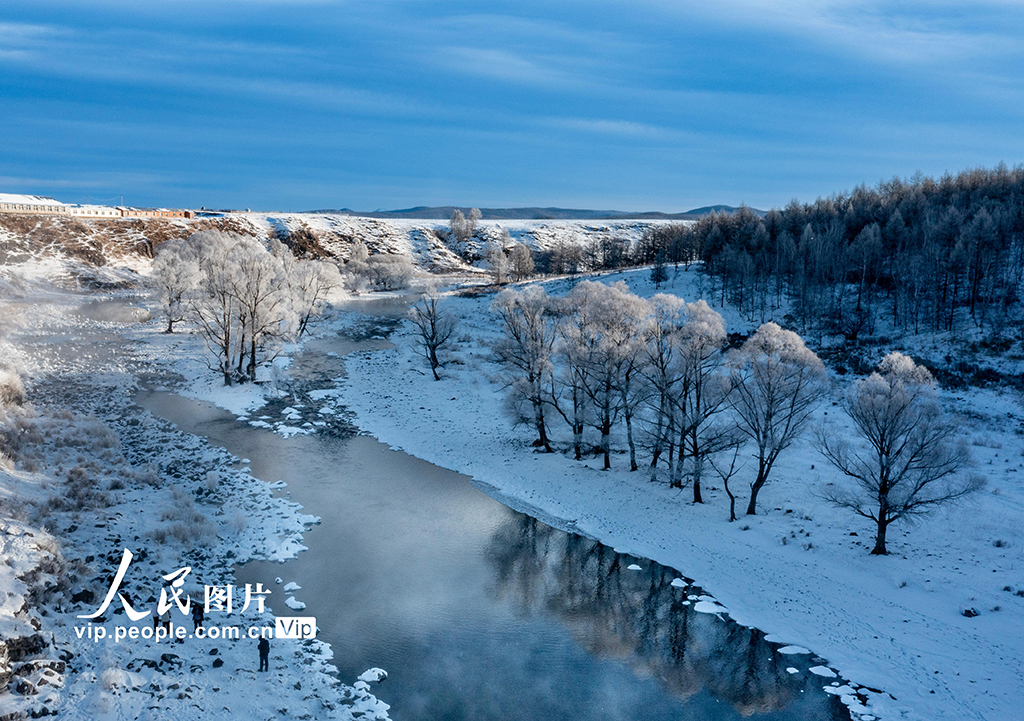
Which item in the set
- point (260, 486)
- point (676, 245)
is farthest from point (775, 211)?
point (260, 486)

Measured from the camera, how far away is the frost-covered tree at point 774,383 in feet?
74.4

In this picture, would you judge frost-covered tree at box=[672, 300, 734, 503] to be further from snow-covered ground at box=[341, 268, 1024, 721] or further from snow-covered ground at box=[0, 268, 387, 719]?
snow-covered ground at box=[0, 268, 387, 719]

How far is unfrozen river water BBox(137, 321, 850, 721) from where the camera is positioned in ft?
47.3

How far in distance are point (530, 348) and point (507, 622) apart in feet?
52.2

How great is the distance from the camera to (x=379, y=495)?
26.0 meters

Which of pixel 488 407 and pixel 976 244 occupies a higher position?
pixel 976 244

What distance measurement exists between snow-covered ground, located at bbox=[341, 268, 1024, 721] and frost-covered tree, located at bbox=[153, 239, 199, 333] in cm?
2766

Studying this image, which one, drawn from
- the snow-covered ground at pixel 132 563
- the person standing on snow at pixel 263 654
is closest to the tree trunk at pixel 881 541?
the snow-covered ground at pixel 132 563

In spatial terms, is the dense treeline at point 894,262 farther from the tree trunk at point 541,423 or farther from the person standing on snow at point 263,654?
the person standing on snow at point 263,654

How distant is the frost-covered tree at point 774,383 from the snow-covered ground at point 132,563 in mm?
16822

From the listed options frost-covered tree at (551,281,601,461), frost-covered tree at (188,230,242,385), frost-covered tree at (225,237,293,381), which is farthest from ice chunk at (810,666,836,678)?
frost-covered tree at (188,230,242,385)

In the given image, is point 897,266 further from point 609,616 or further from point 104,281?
point 104,281

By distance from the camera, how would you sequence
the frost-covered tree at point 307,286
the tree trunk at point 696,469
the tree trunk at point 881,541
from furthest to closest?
the frost-covered tree at point 307,286 → the tree trunk at point 696,469 → the tree trunk at point 881,541

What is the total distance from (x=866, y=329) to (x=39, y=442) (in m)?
58.8
